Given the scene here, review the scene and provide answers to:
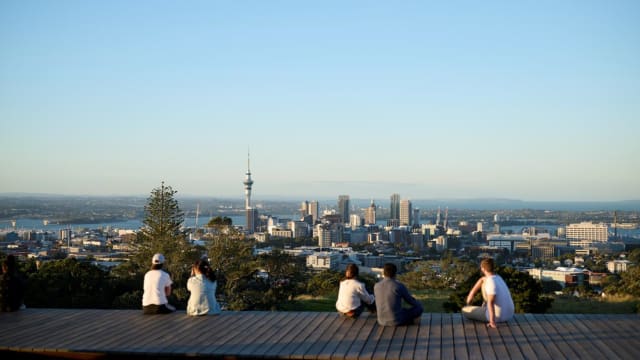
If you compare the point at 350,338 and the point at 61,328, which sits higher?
the point at 350,338

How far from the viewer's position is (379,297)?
7770 millimetres

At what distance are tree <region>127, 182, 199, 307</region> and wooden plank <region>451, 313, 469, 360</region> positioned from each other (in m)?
11.4

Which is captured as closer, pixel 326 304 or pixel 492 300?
pixel 492 300

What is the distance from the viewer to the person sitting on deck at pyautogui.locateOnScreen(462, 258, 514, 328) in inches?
294

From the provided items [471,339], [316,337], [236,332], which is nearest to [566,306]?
[471,339]

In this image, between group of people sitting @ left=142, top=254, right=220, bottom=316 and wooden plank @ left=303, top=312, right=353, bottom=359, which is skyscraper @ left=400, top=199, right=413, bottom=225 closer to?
group of people sitting @ left=142, top=254, right=220, bottom=316

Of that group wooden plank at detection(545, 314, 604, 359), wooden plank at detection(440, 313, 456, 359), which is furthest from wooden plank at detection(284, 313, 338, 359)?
wooden plank at detection(545, 314, 604, 359)

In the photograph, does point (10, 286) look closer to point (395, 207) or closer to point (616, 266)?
point (616, 266)

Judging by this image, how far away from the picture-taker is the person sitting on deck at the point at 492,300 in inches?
294

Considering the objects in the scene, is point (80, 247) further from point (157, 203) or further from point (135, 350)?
point (135, 350)

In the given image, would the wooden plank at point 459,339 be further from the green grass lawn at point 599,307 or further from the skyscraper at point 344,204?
the skyscraper at point 344,204

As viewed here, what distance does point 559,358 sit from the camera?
612 centimetres

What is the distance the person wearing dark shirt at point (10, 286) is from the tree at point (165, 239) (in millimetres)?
8675

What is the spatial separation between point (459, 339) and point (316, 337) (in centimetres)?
157
